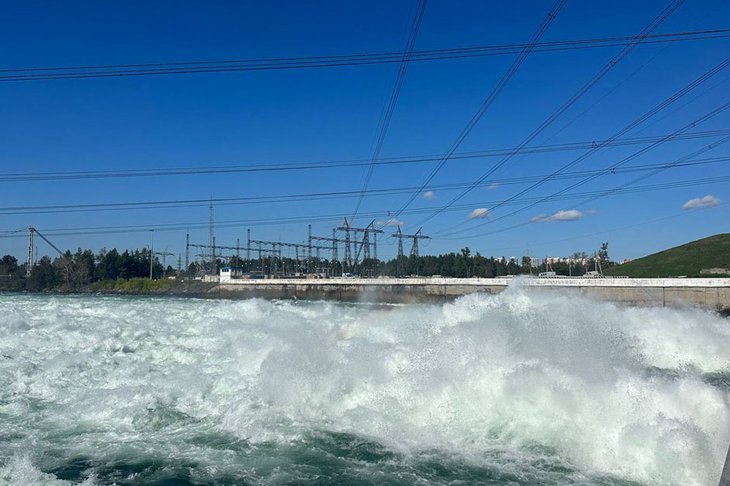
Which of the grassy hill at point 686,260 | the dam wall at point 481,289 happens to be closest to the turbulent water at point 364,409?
the dam wall at point 481,289

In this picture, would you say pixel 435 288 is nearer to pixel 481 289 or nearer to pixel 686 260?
pixel 481 289

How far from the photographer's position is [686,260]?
311 ft

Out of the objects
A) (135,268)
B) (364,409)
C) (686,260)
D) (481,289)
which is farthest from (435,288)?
(135,268)

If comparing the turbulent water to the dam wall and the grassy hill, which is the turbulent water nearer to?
the dam wall

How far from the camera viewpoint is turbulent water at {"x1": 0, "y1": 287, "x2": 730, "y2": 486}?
8.21 m

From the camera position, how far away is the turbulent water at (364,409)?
26.9 feet

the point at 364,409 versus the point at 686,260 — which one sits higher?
the point at 686,260

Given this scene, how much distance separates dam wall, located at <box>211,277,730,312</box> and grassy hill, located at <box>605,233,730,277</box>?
1602 inches

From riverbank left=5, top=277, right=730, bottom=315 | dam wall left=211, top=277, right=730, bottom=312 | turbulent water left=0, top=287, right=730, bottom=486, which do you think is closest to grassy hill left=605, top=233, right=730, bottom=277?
dam wall left=211, top=277, right=730, bottom=312

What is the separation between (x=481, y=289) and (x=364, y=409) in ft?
177

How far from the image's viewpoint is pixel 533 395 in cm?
1029

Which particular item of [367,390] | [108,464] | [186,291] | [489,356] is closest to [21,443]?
[108,464]

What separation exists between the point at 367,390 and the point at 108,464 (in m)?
5.06

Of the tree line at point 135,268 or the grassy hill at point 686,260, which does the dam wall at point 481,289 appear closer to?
the tree line at point 135,268
